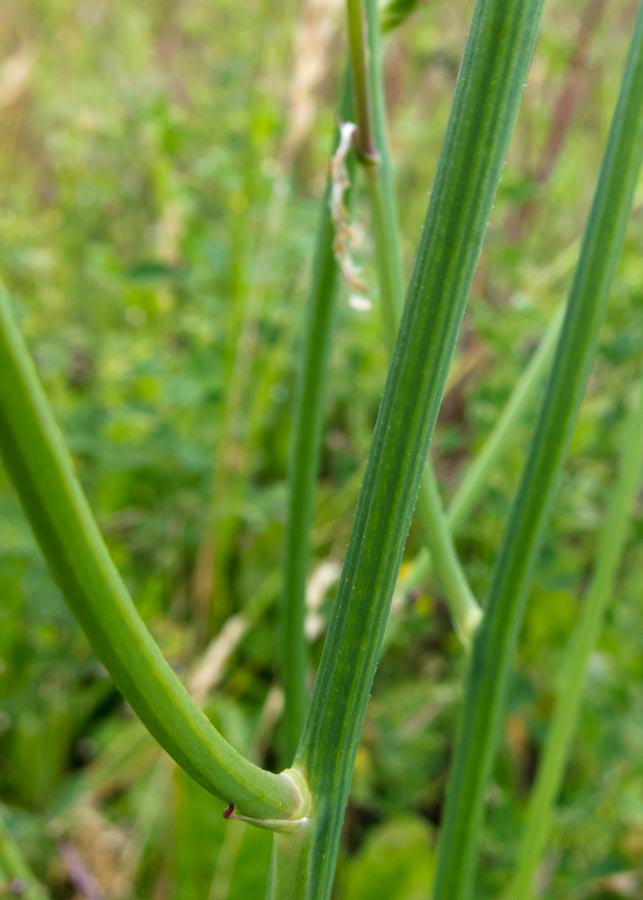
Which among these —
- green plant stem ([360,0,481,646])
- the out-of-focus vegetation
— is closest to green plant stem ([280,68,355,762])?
green plant stem ([360,0,481,646])

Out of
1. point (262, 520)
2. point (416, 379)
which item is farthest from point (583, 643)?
point (262, 520)

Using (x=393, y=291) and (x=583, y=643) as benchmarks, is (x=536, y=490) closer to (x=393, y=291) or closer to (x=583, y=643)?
(x=393, y=291)

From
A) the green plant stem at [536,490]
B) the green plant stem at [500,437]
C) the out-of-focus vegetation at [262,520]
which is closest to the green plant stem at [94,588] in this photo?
the green plant stem at [536,490]

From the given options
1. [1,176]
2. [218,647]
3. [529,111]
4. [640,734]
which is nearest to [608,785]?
[640,734]

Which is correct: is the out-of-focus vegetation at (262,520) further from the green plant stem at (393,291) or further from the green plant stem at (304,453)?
the green plant stem at (393,291)

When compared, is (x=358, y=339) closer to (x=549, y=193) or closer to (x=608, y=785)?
(x=549, y=193)

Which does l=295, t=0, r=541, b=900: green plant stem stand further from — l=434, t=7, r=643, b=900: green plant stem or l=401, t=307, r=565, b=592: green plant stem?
l=401, t=307, r=565, b=592: green plant stem

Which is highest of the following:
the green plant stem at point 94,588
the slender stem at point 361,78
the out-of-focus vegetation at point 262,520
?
the slender stem at point 361,78
